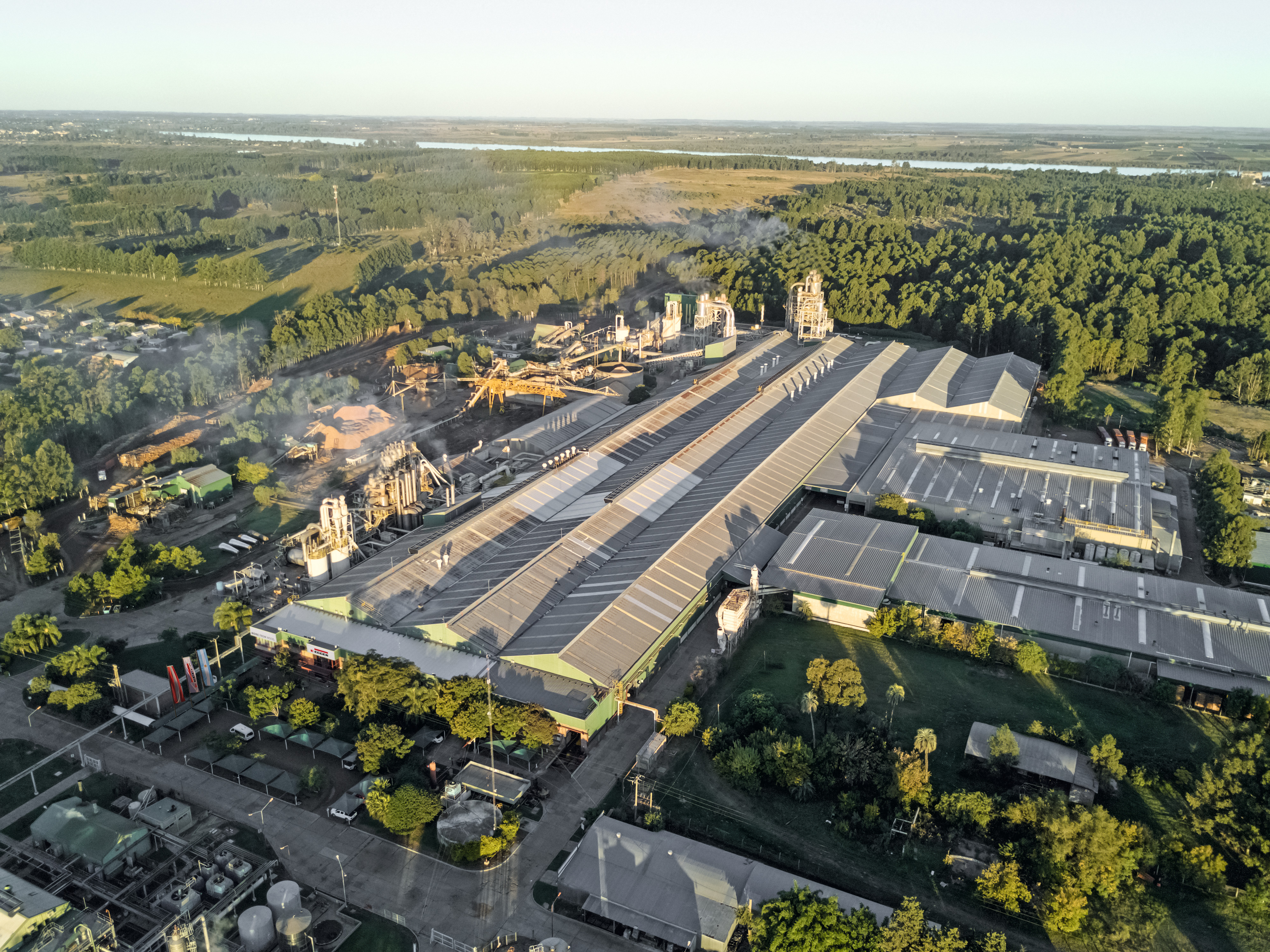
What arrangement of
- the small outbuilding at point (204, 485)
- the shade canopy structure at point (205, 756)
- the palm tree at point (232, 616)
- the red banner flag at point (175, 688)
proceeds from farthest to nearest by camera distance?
the small outbuilding at point (204, 485), the palm tree at point (232, 616), the red banner flag at point (175, 688), the shade canopy structure at point (205, 756)

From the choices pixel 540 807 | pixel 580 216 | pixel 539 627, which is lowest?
pixel 540 807

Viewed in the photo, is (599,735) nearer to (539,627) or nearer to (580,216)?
(539,627)

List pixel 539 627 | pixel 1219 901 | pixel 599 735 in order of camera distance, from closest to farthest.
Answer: pixel 1219 901, pixel 599 735, pixel 539 627

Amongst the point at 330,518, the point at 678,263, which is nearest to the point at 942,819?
the point at 330,518

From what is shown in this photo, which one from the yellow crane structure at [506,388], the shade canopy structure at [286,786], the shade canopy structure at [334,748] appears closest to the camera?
the shade canopy structure at [286,786]

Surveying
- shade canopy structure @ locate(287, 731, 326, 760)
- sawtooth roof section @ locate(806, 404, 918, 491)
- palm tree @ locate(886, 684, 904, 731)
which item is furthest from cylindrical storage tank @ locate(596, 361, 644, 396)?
shade canopy structure @ locate(287, 731, 326, 760)

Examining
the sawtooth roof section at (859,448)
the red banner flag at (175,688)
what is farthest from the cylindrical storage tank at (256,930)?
the sawtooth roof section at (859,448)

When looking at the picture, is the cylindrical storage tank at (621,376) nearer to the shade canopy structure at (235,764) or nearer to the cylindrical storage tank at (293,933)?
the shade canopy structure at (235,764)

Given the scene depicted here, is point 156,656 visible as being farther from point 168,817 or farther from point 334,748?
point 334,748
